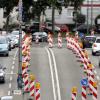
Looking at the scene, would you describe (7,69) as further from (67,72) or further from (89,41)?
(89,41)

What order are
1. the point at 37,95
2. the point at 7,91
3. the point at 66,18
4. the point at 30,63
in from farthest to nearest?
the point at 66,18
the point at 30,63
the point at 7,91
the point at 37,95

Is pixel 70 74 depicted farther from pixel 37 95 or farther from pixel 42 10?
pixel 42 10

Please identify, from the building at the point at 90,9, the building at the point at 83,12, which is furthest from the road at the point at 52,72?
the building at the point at 83,12

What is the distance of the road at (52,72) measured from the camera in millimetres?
30734

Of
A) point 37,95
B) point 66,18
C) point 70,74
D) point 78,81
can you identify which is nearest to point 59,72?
point 70,74

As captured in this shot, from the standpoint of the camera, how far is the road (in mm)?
30734

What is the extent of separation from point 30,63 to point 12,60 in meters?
2.84

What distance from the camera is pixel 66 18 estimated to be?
11169cm

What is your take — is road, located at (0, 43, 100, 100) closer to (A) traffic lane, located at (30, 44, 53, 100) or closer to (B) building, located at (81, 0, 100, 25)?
(A) traffic lane, located at (30, 44, 53, 100)

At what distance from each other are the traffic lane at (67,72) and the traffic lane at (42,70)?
65cm

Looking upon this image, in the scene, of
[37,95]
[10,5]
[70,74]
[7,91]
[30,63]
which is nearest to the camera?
[37,95]

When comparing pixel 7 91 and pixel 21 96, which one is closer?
pixel 21 96

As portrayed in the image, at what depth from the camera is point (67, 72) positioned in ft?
124

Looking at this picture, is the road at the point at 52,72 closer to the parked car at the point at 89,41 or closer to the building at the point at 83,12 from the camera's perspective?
the parked car at the point at 89,41
